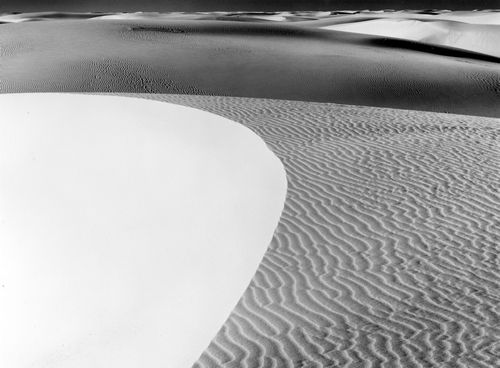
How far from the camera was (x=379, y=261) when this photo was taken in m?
6.75

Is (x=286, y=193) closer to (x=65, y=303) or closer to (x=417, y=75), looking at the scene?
(x=65, y=303)

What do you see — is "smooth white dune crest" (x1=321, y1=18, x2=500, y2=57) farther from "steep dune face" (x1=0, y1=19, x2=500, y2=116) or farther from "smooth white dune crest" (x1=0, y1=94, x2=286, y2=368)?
"smooth white dune crest" (x1=0, y1=94, x2=286, y2=368)

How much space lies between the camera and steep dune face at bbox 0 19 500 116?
20750 mm

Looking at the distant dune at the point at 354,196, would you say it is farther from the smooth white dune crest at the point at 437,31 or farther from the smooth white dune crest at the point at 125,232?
the smooth white dune crest at the point at 437,31

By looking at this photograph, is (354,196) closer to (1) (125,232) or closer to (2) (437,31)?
(1) (125,232)

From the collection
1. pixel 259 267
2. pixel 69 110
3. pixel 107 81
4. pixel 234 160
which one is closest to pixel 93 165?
pixel 234 160

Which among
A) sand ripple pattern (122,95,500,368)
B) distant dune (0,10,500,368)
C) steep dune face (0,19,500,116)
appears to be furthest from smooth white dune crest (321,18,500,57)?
sand ripple pattern (122,95,500,368)

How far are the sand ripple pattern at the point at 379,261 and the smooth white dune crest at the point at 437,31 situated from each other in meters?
34.7

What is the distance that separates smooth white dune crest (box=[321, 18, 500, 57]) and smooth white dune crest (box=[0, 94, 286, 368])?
34.8 meters

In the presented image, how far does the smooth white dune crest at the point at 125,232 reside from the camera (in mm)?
7078

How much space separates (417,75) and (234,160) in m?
13.5

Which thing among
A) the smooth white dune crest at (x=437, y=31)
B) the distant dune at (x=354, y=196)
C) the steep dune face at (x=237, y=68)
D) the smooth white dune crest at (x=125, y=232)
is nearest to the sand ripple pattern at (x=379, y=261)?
the distant dune at (x=354, y=196)

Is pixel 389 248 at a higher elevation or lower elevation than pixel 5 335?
higher

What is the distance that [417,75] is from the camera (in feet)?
75.7
